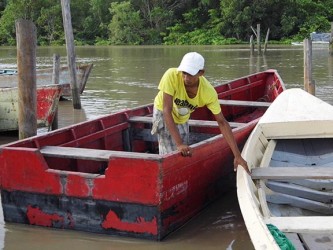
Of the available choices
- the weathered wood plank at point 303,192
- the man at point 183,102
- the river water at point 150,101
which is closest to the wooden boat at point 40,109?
the river water at point 150,101

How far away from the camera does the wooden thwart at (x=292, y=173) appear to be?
4969mm

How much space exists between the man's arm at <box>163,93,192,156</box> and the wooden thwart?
2.18ft

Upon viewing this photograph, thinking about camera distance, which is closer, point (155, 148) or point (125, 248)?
point (125, 248)

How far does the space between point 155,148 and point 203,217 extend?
5.86 ft

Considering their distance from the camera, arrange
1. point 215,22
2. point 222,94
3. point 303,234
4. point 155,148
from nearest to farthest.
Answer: point 303,234 → point 155,148 → point 222,94 → point 215,22

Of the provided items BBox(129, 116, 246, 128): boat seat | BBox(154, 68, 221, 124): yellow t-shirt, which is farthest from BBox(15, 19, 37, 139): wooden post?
BBox(154, 68, 221, 124): yellow t-shirt

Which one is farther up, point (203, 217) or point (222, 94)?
point (222, 94)

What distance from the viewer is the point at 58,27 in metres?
52.7

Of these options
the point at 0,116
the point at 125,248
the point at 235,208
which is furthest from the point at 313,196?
the point at 0,116

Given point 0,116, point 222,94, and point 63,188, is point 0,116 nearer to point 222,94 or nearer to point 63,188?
point 222,94

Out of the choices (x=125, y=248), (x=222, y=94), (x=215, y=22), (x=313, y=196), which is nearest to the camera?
(x=125, y=248)

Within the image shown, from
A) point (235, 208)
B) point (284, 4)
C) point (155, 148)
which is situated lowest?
point (235, 208)

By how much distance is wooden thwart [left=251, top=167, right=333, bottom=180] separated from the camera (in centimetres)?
497

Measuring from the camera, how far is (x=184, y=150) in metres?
4.91
